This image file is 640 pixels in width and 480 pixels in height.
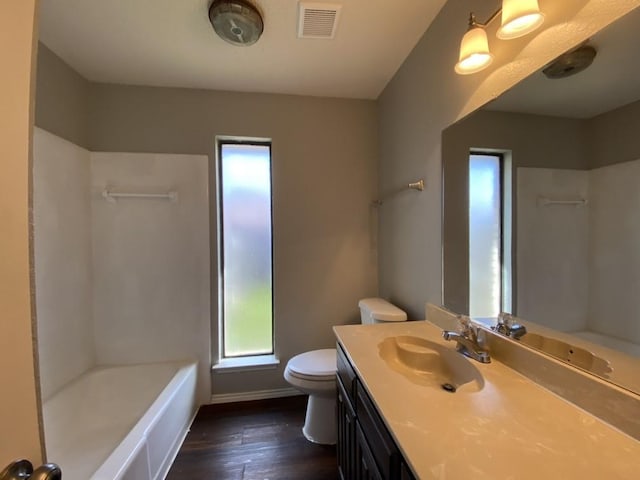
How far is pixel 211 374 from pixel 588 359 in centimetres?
225

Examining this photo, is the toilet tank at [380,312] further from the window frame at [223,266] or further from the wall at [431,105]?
the window frame at [223,266]

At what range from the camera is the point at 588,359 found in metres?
0.81

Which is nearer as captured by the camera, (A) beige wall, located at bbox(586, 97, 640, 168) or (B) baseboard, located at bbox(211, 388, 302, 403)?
(A) beige wall, located at bbox(586, 97, 640, 168)

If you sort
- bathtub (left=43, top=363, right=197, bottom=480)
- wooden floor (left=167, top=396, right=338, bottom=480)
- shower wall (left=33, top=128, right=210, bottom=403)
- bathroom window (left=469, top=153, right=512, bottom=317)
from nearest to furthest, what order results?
bathroom window (left=469, top=153, right=512, bottom=317) < bathtub (left=43, top=363, right=197, bottom=480) < wooden floor (left=167, top=396, right=338, bottom=480) < shower wall (left=33, top=128, right=210, bottom=403)

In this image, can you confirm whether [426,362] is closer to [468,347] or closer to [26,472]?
[468,347]

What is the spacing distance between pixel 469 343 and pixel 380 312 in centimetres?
69

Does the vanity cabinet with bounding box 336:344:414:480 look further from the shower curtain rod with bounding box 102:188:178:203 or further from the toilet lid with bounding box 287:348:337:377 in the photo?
the shower curtain rod with bounding box 102:188:178:203

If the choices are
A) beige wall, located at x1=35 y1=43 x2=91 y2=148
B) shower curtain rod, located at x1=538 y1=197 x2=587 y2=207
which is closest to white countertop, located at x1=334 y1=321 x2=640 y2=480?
shower curtain rod, located at x1=538 y1=197 x2=587 y2=207

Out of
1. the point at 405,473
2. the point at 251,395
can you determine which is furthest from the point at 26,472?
the point at 251,395

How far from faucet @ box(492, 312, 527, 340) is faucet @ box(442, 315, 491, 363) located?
0.31 feet

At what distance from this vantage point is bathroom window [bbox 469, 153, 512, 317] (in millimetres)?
1115

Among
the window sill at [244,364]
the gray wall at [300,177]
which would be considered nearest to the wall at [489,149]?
the gray wall at [300,177]

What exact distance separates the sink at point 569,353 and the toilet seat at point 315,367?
1069 mm

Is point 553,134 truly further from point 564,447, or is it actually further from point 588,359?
point 564,447
